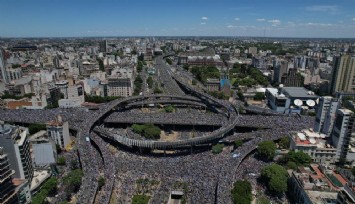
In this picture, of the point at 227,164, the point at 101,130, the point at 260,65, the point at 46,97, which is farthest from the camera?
the point at 260,65

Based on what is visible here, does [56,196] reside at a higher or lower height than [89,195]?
lower

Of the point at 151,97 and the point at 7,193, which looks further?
the point at 151,97

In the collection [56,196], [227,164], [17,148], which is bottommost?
[56,196]

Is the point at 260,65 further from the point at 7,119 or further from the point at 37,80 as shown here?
the point at 7,119

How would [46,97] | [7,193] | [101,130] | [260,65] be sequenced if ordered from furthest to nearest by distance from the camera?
1. [260,65]
2. [46,97]
3. [101,130]
4. [7,193]

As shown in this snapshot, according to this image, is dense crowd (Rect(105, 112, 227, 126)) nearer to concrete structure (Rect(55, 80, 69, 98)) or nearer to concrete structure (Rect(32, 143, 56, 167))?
concrete structure (Rect(32, 143, 56, 167))

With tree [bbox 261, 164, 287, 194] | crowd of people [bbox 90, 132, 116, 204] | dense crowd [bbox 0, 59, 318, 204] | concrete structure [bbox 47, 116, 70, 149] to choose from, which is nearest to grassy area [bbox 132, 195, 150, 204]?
dense crowd [bbox 0, 59, 318, 204]

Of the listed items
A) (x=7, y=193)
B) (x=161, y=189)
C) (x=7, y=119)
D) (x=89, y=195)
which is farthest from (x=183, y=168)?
(x=7, y=119)

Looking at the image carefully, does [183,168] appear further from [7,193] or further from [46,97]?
[46,97]

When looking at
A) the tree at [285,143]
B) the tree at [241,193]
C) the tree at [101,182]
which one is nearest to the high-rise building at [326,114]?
the tree at [285,143]
